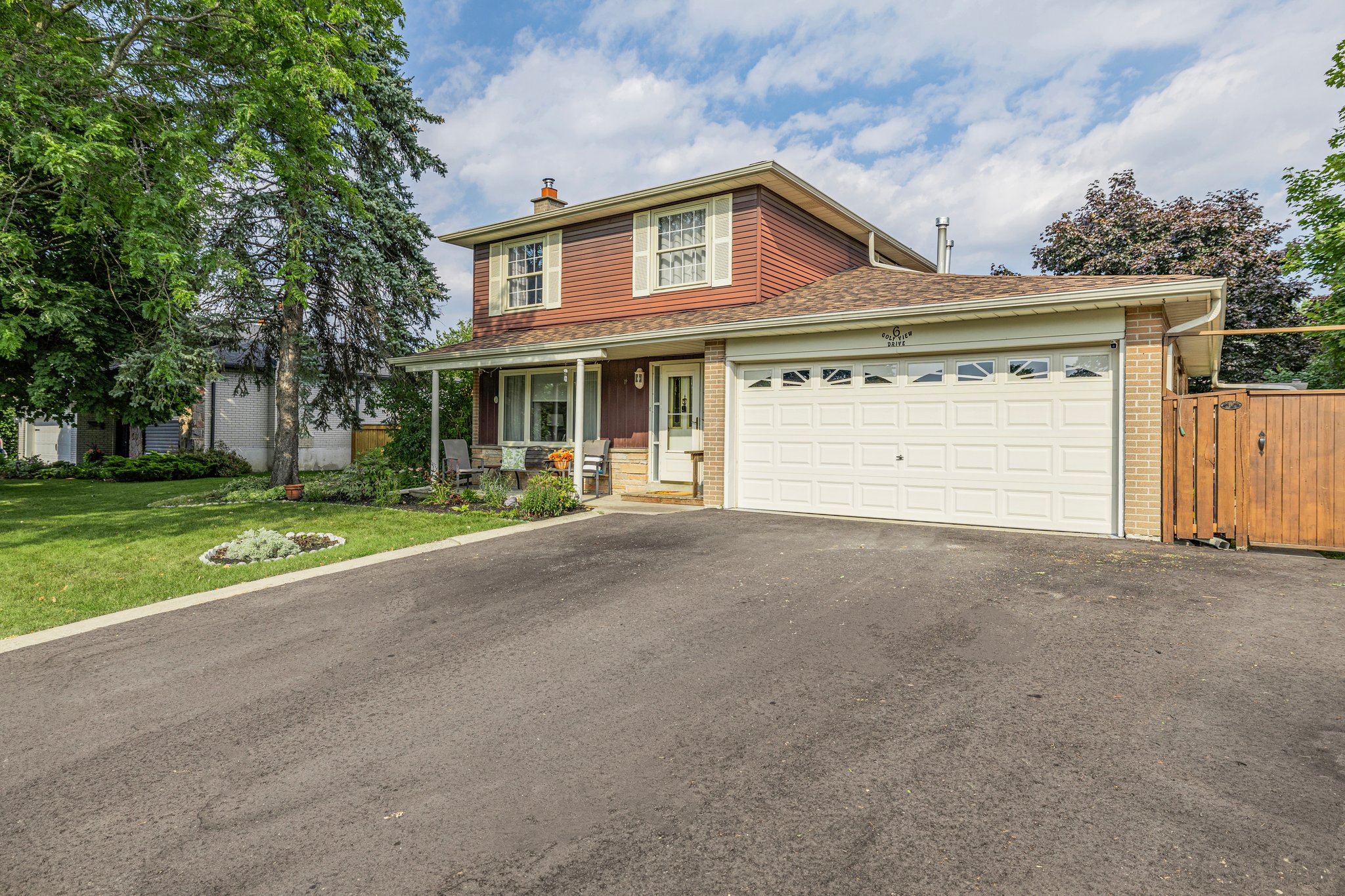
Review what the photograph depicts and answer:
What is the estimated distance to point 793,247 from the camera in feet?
42.6

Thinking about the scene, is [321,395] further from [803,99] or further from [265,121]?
[803,99]

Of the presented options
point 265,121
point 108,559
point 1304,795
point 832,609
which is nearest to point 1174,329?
point 832,609

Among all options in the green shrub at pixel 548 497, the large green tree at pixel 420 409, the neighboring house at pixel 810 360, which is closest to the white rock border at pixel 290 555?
the green shrub at pixel 548 497

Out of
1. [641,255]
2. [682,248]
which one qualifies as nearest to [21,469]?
[641,255]

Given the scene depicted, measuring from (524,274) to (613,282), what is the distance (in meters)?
2.59

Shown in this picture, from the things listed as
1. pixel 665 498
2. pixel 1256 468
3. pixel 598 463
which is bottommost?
pixel 665 498

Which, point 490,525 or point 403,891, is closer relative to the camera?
point 403,891

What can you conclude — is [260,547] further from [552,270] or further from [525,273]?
[525,273]

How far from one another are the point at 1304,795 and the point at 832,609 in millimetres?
2851

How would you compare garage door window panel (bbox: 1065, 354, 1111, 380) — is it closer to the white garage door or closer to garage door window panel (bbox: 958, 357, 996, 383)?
the white garage door

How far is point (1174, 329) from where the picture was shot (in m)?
7.81

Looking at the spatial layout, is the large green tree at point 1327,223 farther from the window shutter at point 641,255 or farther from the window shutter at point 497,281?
the window shutter at point 497,281

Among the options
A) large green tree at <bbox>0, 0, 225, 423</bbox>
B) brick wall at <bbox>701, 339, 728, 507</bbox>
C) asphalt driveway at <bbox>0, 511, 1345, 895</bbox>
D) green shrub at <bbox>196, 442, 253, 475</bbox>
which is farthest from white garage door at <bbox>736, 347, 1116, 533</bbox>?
green shrub at <bbox>196, 442, 253, 475</bbox>

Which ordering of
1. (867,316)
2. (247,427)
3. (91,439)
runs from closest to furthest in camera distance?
(867,316) → (91,439) → (247,427)
